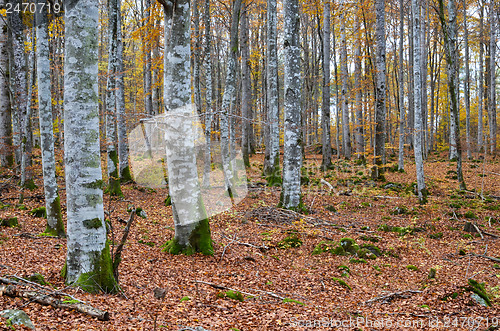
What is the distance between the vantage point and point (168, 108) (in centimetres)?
574

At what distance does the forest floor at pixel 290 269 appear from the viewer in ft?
12.4

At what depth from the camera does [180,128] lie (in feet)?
18.7

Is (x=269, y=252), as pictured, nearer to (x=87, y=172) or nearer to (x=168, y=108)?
(x=168, y=108)

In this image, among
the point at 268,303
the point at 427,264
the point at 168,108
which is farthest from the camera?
the point at 427,264

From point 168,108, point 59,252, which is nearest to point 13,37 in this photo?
point 168,108

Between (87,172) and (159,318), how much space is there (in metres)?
1.81

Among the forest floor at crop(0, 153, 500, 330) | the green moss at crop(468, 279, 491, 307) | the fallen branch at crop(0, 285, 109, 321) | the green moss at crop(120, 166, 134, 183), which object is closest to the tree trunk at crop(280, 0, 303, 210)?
the forest floor at crop(0, 153, 500, 330)

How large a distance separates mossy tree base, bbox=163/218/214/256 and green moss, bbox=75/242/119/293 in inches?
79.8

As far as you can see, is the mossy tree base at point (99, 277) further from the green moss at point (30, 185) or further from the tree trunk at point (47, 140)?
the green moss at point (30, 185)

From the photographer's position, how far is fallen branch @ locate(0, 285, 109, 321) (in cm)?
312

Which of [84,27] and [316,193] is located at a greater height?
[84,27]

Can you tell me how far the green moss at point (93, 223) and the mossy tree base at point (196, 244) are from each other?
2.33 meters

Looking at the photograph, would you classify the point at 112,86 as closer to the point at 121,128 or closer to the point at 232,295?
the point at 121,128

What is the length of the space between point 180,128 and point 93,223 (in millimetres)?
2500
